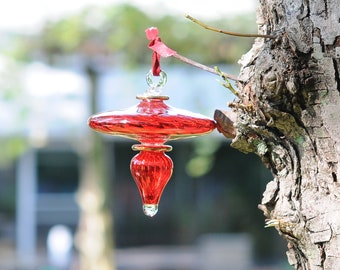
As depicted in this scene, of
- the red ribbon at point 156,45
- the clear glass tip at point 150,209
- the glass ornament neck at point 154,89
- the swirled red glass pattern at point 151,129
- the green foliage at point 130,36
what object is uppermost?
A: the green foliage at point 130,36

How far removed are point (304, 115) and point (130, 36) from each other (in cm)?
696

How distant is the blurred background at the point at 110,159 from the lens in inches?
330

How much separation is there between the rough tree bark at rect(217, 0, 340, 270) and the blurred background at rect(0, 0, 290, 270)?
6.15 meters

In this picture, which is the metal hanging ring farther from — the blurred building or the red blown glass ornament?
the blurred building


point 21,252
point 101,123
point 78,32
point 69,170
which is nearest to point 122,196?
point 69,170

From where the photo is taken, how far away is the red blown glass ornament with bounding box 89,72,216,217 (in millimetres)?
1534

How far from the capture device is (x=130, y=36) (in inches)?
324

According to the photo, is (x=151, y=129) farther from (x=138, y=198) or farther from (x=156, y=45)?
(x=138, y=198)

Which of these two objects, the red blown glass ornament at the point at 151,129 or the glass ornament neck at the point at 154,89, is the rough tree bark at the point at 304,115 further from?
the glass ornament neck at the point at 154,89

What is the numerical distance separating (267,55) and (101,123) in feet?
1.25

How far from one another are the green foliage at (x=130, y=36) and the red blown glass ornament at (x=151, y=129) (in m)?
6.13

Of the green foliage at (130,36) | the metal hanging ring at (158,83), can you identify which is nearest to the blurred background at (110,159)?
the green foliage at (130,36)

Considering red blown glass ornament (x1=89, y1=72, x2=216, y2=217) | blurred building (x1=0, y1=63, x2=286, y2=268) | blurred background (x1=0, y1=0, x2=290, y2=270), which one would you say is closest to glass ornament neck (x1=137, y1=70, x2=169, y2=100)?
red blown glass ornament (x1=89, y1=72, x2=216, y2=217)

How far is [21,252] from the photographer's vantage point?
12.8 metres
